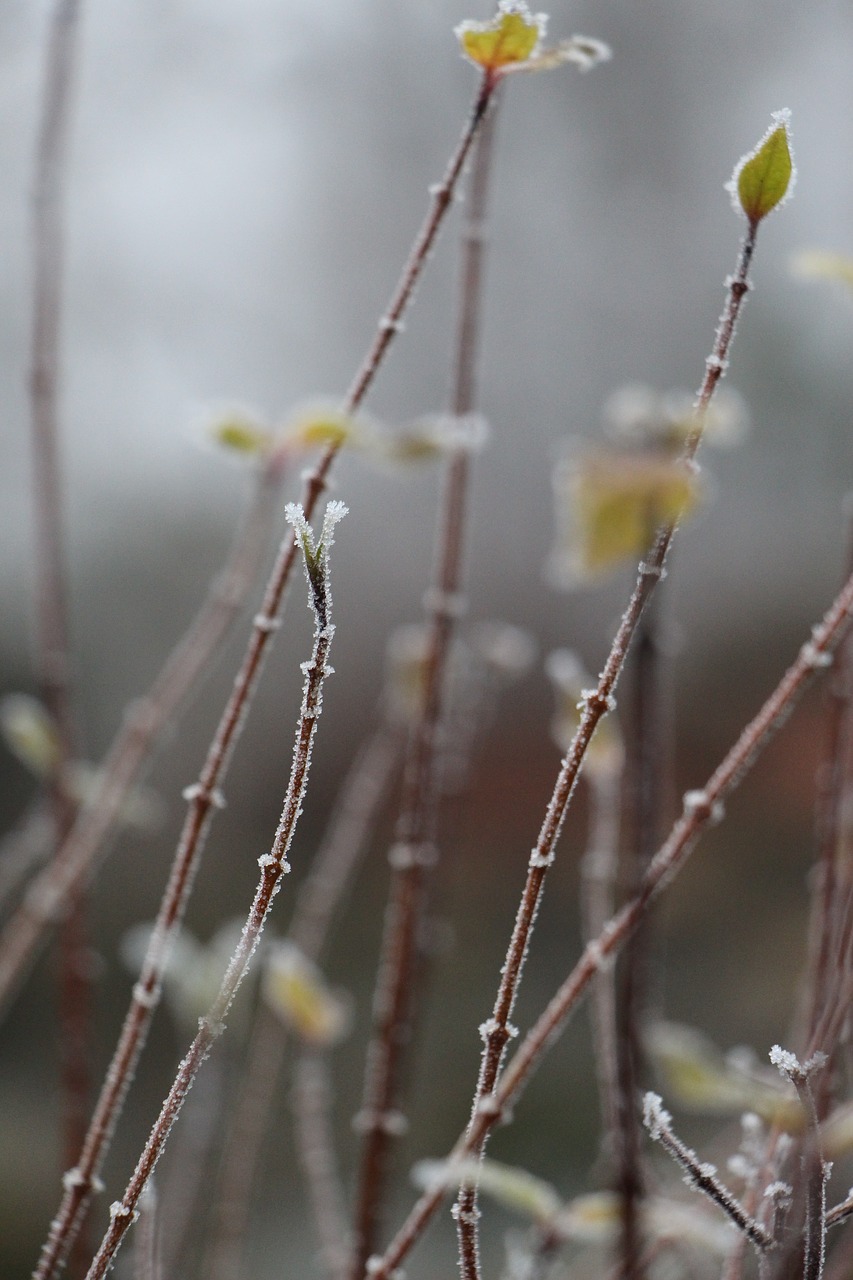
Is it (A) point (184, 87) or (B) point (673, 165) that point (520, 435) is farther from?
(A) point (184, 87)

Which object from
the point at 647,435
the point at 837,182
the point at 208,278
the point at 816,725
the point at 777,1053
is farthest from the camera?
the point at 208,278

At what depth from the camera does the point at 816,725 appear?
1610 mm

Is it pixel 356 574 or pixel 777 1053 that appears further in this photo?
pixel 356 574

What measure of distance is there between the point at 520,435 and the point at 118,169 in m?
0.94

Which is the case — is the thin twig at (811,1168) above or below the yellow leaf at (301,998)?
below

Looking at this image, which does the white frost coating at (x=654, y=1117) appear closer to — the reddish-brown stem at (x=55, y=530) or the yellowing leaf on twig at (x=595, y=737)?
→ the yellowing leaf on twig at (x=595, y=737)

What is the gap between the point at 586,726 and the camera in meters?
0.28

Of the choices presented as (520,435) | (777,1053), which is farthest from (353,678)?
(777,1053)

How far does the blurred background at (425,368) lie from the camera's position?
178 cm

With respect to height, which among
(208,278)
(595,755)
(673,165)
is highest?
(673,165)

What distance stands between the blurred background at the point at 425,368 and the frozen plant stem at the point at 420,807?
120cm

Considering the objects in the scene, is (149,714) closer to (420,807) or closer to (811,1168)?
(420,807)

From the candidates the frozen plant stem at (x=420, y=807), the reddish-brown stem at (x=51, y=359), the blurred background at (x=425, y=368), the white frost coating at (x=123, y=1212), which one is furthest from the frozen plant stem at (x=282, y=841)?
the blurred background at (x=425, y=368)

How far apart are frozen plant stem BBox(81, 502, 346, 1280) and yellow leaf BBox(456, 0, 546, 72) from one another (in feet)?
0.59
